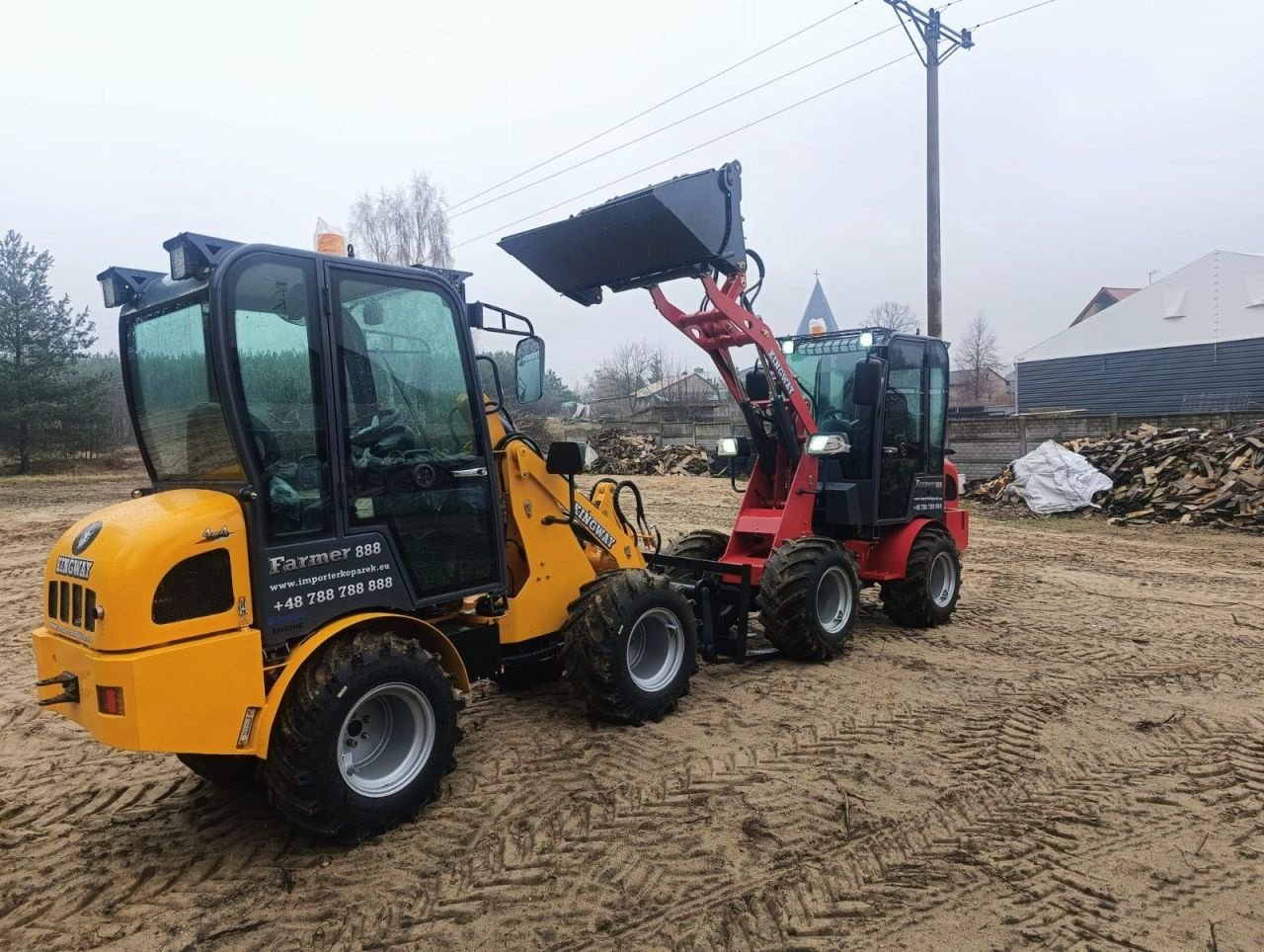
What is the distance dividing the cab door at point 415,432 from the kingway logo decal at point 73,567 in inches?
36.6

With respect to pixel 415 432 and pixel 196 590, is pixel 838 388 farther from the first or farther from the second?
pixel 196 590

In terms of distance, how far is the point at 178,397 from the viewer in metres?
3.56

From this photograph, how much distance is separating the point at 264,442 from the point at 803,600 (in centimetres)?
371

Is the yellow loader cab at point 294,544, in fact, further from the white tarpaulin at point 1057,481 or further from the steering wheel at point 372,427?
the white tarpaulin at point 1057,481

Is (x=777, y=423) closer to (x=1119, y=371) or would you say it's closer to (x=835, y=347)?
(x=835, y=347)

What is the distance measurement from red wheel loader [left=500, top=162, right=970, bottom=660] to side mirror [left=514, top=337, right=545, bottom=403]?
1.28m

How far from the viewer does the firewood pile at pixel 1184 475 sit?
12570 mm

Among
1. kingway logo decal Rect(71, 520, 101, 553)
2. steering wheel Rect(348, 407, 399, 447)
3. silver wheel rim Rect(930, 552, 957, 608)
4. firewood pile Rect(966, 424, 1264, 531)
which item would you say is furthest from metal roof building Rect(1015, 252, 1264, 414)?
kingway logo decal Rect(71, 520, 101, 553)

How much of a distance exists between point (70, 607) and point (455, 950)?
197cm

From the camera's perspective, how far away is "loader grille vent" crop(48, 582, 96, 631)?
307 centimetres

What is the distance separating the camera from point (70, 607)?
3209 millimetres

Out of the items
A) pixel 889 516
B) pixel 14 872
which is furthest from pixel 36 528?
pixel 889 516

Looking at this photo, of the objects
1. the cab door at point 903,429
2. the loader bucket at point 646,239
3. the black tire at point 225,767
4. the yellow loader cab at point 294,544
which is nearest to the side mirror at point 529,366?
the yellow loader cab at point 294,544

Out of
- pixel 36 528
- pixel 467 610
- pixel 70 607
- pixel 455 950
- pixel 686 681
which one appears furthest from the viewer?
pixel 36 528
